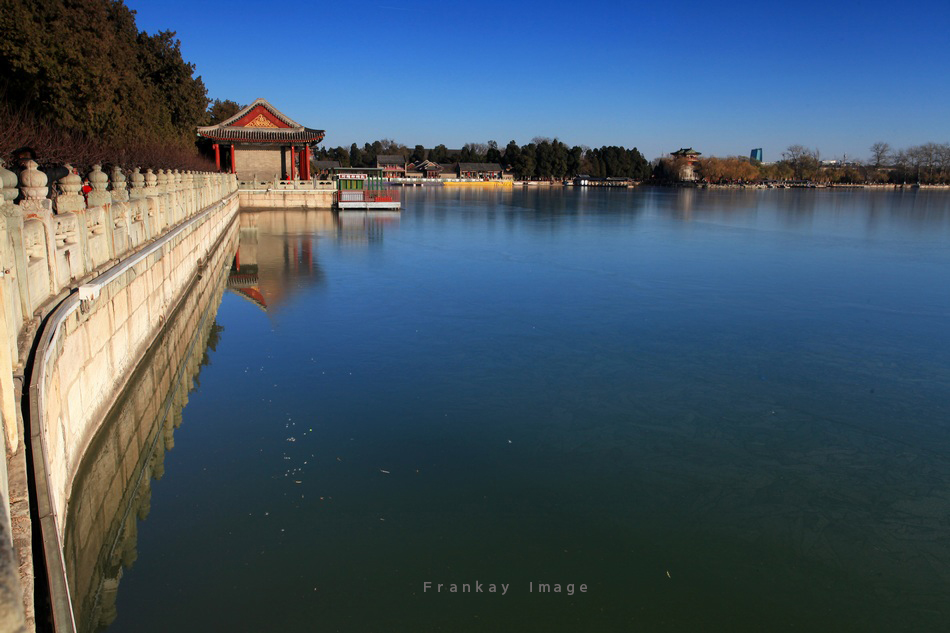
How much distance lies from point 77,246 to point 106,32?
64.5 ft

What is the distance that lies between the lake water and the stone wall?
73 cm

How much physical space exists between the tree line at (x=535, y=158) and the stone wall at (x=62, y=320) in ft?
319

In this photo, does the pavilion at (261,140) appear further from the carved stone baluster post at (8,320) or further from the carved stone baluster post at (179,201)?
the carved stone baluster post at (8,320)

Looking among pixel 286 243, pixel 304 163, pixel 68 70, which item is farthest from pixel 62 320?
pixel 304 163

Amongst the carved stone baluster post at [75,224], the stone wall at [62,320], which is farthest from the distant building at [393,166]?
the carved stone baluster post at [75,224]

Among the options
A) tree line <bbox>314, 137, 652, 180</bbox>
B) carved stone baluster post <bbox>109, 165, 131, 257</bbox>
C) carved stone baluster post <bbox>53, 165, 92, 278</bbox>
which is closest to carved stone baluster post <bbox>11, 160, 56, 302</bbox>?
carved stone baluster post <bbox>53, 165, 92, 278</bbox>

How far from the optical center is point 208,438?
23.2 ft

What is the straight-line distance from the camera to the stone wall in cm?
396

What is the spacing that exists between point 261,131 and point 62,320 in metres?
38.7

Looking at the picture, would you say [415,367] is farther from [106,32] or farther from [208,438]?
[106,32]

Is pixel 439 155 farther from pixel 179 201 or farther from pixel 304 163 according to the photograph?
pixel 179 201

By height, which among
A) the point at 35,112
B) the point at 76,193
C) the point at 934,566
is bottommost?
the point at 934,566

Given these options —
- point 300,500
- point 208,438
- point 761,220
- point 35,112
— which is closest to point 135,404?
point 208,438

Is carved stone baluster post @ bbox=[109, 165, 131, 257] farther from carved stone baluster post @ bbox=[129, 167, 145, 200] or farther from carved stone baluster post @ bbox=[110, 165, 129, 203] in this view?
carved stone baluster post @ bbox=[129, 167, 145, 200]
